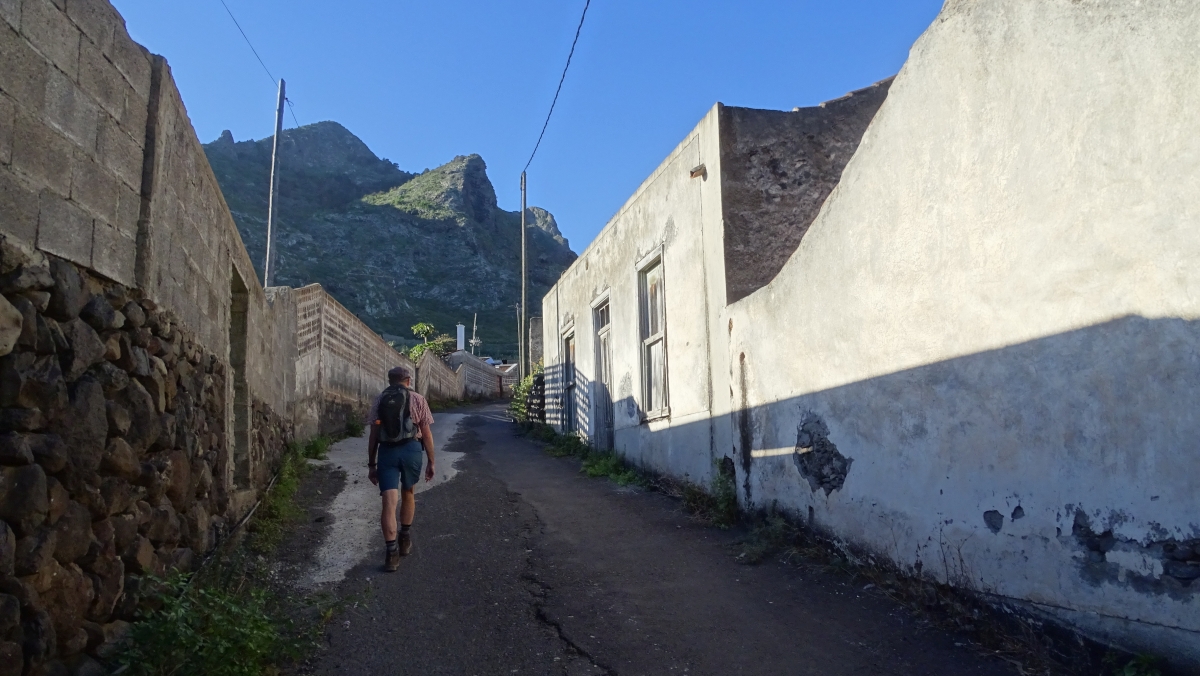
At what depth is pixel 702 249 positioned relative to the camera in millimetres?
8008

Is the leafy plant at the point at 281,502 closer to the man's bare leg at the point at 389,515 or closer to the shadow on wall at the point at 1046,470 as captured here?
the man's bare leg at the point at 389,515

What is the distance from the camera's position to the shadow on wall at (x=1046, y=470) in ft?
10.4

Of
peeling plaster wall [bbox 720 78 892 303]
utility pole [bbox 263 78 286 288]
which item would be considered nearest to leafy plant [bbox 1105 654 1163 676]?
peeling plaster wall [bbox 720 78 892 303]

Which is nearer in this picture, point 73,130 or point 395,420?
point 73,130

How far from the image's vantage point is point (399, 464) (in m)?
6.18

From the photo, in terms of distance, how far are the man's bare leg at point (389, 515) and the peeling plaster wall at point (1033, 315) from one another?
3.01 m

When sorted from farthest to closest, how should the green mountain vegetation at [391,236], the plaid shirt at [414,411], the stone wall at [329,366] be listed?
1. the green mountain vegetation at [391,236]
2. the stone wall at [329,366]
3. the plaid shirt at [414,411]

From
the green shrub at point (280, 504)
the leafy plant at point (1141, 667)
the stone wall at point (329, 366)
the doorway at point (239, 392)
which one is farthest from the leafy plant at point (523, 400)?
the leafy plant at point (1141, 667)

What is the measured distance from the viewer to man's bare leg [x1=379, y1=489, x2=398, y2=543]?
5785 millimetres

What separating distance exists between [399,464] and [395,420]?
33 cm

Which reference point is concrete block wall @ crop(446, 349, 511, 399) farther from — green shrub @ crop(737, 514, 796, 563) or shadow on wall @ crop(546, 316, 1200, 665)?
shadow on wall @ crop(546, 316, 1200, 665)

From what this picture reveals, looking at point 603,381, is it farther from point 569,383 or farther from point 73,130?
point 73,130

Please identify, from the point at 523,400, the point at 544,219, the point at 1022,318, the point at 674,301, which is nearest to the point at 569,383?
the point at 523,400

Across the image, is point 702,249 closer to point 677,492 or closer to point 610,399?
point 677,492
